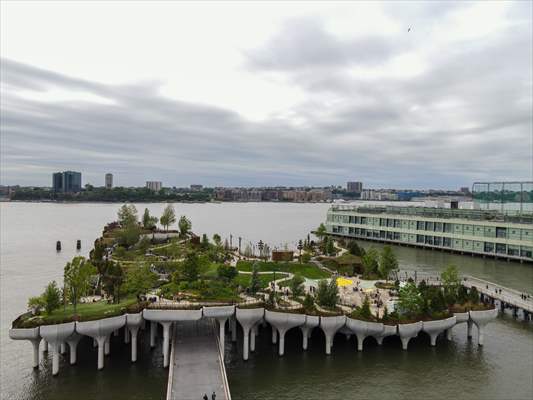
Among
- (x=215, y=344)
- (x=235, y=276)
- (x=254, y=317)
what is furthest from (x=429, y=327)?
(x=235, y=276)

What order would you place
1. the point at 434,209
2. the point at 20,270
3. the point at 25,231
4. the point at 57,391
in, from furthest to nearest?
the point at 25,231
the point at 434,209
the point at 20,270
the point at 57,391

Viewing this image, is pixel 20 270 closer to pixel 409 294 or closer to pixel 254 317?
pixel 254 317

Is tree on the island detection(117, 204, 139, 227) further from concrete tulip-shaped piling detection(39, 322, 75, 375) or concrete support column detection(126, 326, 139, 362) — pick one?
concrete tulip-shaped piling detection(39, 322, 75, 375)

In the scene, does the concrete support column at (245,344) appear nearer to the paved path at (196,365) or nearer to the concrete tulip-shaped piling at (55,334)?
the paved path at (196,365)

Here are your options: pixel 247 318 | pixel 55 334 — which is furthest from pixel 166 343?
pixel 55 334

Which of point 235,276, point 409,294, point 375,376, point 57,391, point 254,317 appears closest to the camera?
point 57,391

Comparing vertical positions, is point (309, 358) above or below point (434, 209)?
below

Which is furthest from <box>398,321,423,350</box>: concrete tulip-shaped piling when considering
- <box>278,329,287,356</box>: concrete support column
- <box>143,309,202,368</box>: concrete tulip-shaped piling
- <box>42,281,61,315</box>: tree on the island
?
<box>42,281,61,315</box>: tree on the island
